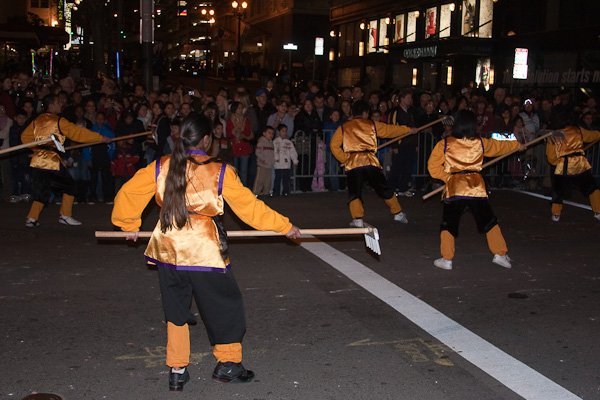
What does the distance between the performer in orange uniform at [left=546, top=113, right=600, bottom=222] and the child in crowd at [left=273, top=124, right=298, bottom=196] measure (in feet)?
14.5

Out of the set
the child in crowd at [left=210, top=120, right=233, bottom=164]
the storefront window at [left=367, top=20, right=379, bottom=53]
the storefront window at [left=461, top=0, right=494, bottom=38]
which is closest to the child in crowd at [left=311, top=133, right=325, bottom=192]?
the child in crowd at [left=210, top=120, right=233, bottom=164]

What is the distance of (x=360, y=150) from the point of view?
10258 millimetres

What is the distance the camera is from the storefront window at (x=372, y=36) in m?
45.3

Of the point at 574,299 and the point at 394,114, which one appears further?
the point at 394,114

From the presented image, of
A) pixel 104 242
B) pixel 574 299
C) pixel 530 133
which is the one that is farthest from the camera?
pixel 530 133

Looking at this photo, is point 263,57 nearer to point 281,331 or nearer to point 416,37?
point 416,37

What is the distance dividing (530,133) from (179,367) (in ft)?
37.7

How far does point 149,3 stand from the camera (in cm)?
1496

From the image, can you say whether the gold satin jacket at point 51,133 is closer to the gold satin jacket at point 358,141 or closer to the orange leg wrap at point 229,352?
the gold satin jacket at point 358,141

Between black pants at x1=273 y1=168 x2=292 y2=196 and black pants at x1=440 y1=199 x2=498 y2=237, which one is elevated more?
black pants at x1=440 y1=199 x2=498 y2=237

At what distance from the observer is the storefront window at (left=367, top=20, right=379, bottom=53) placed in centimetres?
4531

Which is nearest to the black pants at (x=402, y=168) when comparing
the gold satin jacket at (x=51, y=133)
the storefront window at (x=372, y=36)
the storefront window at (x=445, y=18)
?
the gold satin jacket at (x=51, y=133)

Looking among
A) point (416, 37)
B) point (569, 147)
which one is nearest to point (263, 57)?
point (416, 37)

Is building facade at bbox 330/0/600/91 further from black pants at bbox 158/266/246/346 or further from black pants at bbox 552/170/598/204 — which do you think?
black pants at bbox 158/266/246/346
